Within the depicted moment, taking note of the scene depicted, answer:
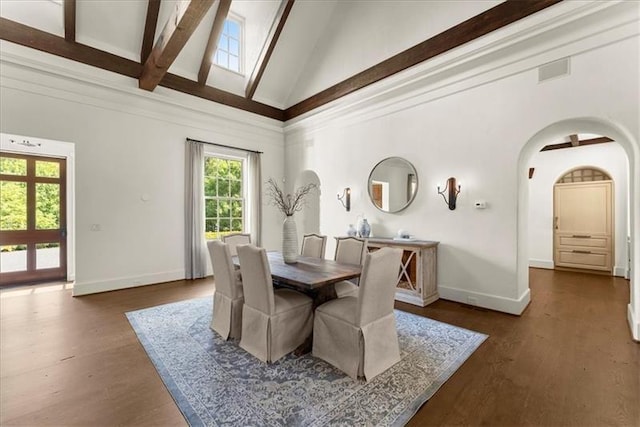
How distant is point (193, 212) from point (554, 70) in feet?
19.3

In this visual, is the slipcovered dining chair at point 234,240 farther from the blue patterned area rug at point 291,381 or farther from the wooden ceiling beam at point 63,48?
the wooden ceiling beam at point 63,48

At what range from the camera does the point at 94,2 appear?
396 cm

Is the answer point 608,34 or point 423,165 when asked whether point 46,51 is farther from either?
point 608,34

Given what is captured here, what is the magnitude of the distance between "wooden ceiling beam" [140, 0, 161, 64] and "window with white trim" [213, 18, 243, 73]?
4.18 feet

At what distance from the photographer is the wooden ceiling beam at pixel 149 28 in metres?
4.10

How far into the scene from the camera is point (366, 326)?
2.14 m

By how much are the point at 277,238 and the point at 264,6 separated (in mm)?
4852

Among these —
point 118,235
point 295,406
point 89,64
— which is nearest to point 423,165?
point 295,406

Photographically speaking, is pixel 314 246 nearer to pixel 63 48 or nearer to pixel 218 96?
pixel 218 96

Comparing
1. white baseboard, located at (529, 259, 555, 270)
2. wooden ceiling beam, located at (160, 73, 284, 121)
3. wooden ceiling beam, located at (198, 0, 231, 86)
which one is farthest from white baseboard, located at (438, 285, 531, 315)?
wooden ceiling beam, located at (198, 0, 231, 86)

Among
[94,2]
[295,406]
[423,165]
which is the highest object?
[94,2]

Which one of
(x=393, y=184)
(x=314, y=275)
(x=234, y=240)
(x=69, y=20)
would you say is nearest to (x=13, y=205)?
(x=69, y=20)

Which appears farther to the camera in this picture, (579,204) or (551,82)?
(579,204)

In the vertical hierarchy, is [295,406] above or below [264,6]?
below
